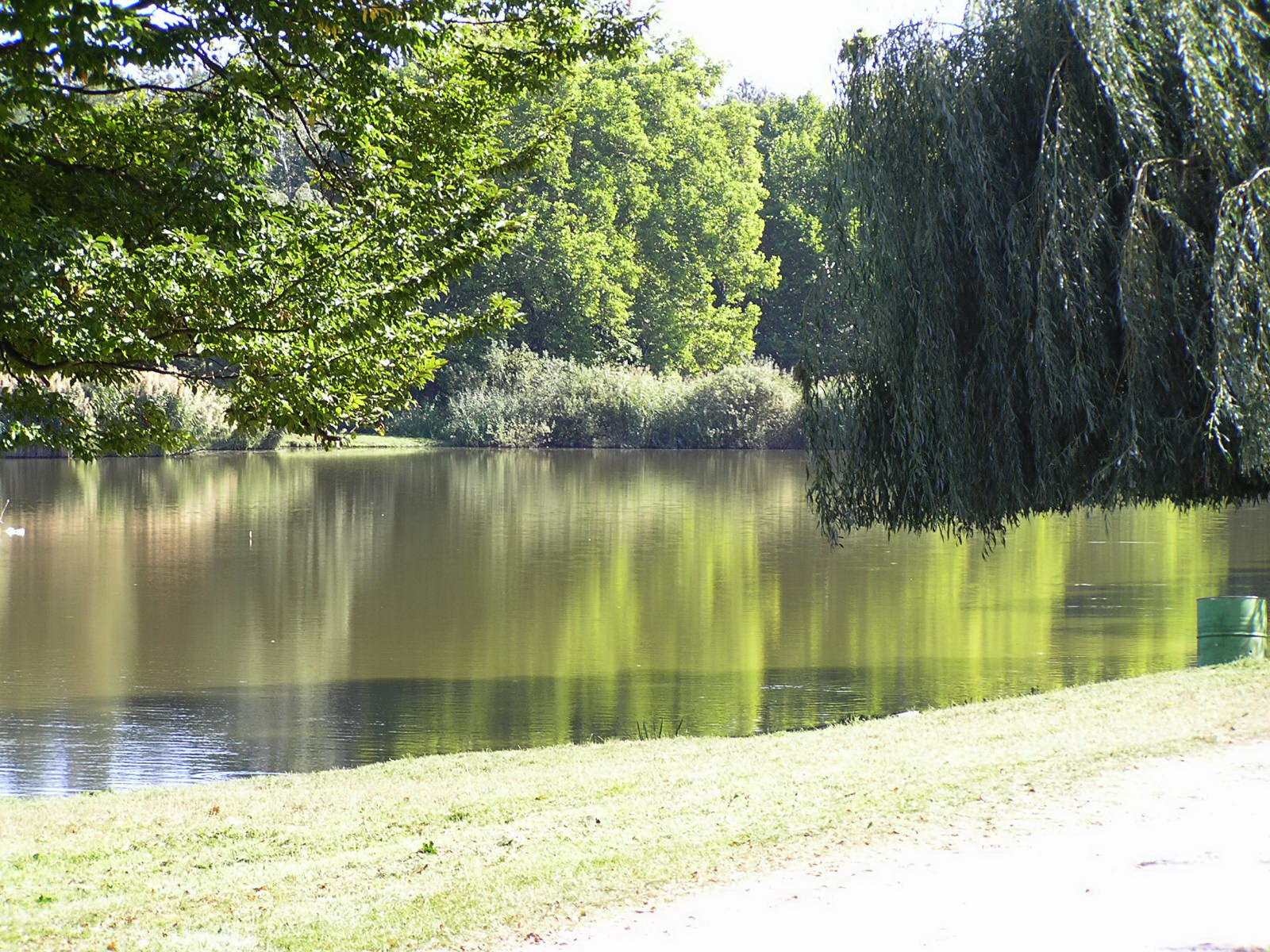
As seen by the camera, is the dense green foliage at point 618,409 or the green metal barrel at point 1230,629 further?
the dense green foliage at point 618,409

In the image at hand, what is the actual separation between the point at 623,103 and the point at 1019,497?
6177cm

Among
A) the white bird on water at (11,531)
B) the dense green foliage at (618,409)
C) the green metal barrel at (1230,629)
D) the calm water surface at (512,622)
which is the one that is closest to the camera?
the calm water surface at (512,622)

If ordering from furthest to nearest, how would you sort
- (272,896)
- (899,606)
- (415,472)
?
(415,472)
(899,606)
(272,896)

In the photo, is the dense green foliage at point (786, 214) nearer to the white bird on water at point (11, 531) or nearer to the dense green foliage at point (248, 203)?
the white bird on water at point (11, 531)

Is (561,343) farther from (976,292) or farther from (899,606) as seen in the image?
(976,292)

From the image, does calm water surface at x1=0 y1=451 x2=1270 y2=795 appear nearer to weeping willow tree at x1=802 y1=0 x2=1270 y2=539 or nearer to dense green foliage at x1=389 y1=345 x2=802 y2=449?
weeping willow tree at x1=802 y1=0 x2=1270 y2=539

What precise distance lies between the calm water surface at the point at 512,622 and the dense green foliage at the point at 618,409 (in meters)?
29.6

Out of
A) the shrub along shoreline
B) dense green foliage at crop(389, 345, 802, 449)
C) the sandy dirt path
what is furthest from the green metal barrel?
dense green foliage at crop(389, 345, 802, 449)

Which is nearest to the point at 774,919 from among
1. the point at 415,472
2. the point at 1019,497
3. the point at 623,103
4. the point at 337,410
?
the point at 337,410

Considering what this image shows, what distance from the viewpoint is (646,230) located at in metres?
78.1

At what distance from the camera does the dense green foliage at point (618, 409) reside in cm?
7031

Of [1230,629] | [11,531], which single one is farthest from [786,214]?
[1230,629]

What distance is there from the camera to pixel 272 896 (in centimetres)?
748

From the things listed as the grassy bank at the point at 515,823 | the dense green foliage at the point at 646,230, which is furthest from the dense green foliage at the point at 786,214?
the grassy bank at the point at 515,823
